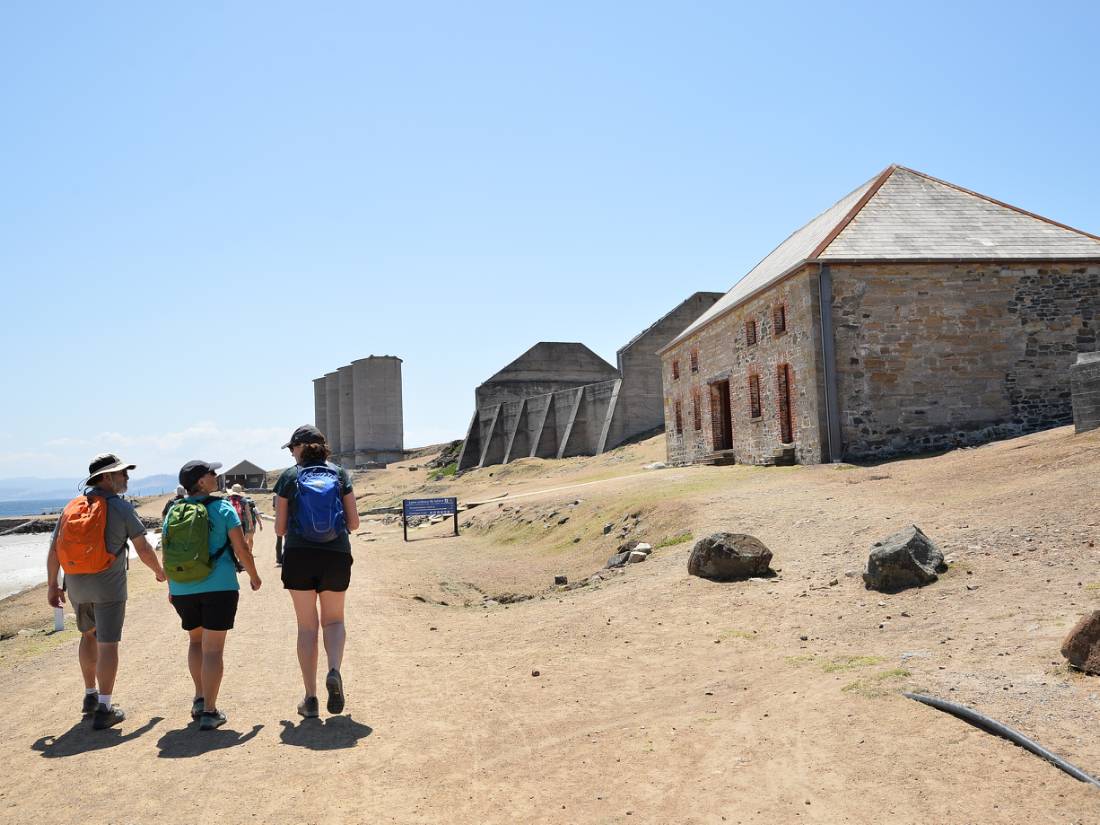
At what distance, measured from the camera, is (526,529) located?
20172mm

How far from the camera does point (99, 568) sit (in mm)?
5852

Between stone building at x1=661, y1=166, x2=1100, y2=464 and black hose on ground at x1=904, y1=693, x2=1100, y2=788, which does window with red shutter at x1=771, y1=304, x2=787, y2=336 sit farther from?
black hose on ground at x1=904, y1=693, x2=1100, y2=788

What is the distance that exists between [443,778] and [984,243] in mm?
19972

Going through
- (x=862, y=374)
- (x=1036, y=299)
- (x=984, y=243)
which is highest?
(x=984, y=243)

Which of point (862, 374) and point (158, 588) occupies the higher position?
point (862, 374)

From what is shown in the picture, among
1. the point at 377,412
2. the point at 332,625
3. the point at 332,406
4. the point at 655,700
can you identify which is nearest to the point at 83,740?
the point at 332,625

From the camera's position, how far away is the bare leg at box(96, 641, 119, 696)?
582 cm

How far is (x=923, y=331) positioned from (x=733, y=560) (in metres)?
12.0

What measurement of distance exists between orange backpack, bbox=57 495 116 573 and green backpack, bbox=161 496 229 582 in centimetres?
54

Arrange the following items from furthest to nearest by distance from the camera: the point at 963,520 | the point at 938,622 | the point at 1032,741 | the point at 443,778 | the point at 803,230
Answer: the point at 803,230 → the point at 963,520 → the point at 938,622 → the point at 443,778 → the point at 1032,741

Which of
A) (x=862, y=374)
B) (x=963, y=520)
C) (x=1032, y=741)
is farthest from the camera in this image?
(x=862, y=374)

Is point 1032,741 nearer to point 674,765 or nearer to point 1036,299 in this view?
point 674,765

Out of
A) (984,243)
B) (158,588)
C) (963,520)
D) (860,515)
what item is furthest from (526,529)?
(984,243)

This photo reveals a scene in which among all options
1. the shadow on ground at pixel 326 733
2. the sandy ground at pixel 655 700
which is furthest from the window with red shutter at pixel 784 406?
the shadow on ground at pixel 326 733
